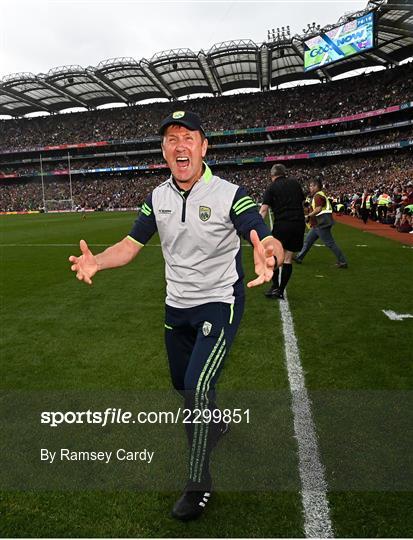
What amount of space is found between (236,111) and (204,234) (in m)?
66.6

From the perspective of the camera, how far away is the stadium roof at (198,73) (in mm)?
44438

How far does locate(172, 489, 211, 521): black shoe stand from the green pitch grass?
0.15 feet

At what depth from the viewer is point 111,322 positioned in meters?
6.36

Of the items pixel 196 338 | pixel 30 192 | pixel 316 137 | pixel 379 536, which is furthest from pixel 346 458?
pixel 30 192

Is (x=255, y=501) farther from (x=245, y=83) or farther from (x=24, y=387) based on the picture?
(x=245, y=83)

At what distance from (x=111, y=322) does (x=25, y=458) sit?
338 centimetres

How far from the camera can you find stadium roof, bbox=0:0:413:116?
44.4 meters

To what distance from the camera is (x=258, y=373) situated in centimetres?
429

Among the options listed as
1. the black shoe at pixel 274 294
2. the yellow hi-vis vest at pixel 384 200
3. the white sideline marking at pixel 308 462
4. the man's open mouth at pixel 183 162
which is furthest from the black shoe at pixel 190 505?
the yellow hi-vis vest at pixel 384 200

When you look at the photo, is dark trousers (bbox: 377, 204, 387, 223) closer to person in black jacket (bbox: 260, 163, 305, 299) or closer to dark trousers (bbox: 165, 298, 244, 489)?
person in black jacket (bbox: 260, 163, 305, 299)

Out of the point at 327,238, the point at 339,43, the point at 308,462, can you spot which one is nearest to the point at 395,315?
the point at 327,238

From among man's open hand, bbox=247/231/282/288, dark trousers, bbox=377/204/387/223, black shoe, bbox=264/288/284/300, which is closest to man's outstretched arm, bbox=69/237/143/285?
man's open hand, bbox=247/231/282/288

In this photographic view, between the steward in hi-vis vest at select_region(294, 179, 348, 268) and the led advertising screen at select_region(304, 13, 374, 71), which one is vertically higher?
the led advertising screen at select_region(304, 13, 374, 71)

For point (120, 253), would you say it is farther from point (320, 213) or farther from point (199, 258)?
point (320, 213)
